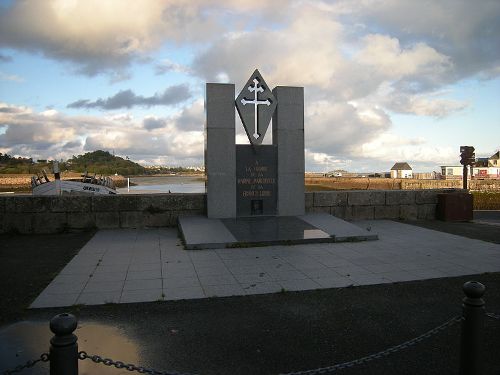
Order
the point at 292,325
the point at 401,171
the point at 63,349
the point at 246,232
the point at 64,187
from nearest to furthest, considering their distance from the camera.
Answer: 1. the point at 63,349
2. the point at 292,325
3. the point at 246,232
4. the point at 64,187
5. the point at 401,171

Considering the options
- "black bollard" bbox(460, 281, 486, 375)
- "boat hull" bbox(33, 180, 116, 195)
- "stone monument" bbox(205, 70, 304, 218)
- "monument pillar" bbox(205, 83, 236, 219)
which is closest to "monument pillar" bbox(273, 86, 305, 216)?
"stone monument" bbox(205, 70, 304, 218)

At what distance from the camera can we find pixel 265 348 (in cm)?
397

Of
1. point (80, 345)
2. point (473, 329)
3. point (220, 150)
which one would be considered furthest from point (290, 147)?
point (473, 329)

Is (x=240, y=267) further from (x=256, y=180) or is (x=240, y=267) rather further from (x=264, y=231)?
(x=256, y=180)

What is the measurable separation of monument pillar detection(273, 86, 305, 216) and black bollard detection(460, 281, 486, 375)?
338 inches

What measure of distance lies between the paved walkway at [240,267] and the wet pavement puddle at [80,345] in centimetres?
80

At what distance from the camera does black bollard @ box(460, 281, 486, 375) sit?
3.18 metres

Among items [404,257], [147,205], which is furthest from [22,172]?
[404,257]

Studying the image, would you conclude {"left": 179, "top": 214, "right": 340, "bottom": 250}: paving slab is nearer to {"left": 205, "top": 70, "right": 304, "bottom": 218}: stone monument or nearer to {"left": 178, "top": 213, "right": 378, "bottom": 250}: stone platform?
{"left": 178, "top": 213, "right": 378, "bottom": 250}: stone platform

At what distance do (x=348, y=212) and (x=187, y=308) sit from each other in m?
9.01

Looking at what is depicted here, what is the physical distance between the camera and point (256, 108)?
11.7 metres

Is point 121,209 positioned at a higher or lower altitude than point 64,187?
lower

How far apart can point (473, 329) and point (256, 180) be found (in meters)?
8.77

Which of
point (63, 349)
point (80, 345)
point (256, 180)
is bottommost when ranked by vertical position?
point (80, 345)
